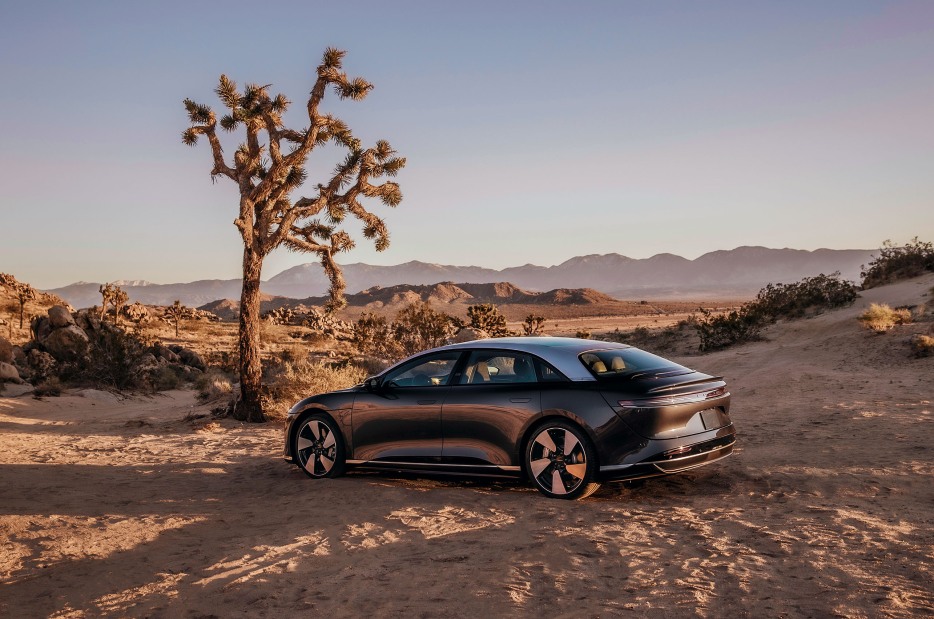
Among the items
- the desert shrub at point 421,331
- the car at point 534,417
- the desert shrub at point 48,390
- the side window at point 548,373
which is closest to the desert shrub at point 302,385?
the car at point 534,417

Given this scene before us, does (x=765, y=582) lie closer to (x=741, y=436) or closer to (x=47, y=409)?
(x=741, y=436)

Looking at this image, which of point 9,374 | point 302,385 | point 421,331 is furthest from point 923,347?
point 9,374

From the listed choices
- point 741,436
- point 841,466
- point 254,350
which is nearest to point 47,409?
point 254,350

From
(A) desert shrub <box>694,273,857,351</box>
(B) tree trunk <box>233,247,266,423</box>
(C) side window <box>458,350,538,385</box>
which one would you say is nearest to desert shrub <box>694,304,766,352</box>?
(A) desert shrub <box>694,273,857,351</box>

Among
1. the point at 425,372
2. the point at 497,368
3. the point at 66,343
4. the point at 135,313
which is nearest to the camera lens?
the point at 497,368

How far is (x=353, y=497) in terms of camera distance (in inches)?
313

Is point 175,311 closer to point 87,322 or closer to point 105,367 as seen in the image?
point 87,322

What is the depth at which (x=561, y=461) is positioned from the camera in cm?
751

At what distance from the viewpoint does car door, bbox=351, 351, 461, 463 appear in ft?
27.2

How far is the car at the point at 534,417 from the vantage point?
7172mm

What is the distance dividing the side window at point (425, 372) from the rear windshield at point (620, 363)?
1.45 metres

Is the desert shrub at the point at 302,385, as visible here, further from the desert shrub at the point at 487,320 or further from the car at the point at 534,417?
the desert shrub at the point at 487,320

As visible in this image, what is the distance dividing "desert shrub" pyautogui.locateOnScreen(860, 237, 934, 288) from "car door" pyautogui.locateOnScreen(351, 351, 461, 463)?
30612 millimetres

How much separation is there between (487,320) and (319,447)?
2110cm
